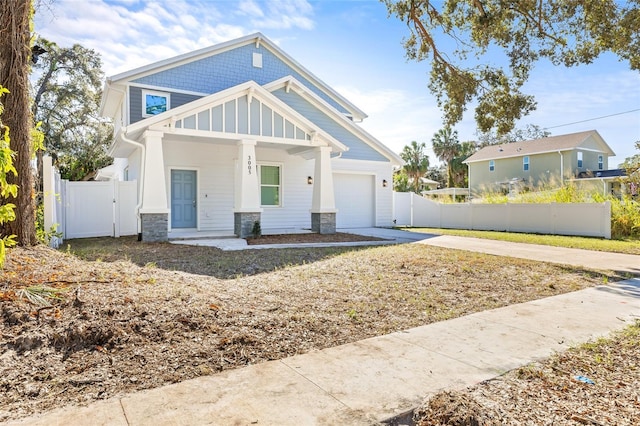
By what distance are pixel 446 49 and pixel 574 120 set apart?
24.4m

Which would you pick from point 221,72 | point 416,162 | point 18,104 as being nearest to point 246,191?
point 221,72

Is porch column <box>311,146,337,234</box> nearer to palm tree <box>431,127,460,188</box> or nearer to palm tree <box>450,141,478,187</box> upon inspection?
palm tree <box>450,141,478,187</box>

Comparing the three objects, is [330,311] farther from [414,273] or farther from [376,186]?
[376,186]

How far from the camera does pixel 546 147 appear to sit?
29.9 m

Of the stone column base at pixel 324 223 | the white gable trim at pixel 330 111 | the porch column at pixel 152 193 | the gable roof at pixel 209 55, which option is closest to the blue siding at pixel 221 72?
the gable roof at pixel 209 55

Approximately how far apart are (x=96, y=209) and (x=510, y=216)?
15.8m

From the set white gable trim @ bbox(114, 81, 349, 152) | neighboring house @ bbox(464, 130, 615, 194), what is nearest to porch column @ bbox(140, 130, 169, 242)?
white gable trim @ bbox(114, 81, 349, 152)

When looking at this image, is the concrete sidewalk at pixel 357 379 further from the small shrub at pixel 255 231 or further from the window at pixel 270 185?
the window at pixel 270 185

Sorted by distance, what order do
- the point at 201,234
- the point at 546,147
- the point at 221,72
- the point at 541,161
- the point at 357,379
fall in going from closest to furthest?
the point at 357,379
the point at 201,234
the point at 221,72
the point at 546,147
the point at 541,161

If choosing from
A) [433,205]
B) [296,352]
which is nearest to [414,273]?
[296,352]

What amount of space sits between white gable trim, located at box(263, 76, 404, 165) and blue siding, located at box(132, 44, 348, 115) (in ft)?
4.38

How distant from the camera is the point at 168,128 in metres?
10.9

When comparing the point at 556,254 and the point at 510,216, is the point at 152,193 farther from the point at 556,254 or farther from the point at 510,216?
the point at 510,216

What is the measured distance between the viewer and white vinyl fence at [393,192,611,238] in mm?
14266
